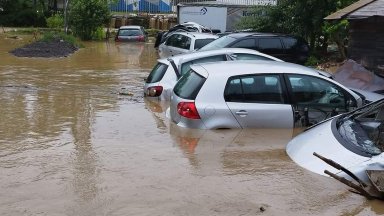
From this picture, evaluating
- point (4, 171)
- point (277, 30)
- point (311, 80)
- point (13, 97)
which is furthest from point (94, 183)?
point (277, 30)

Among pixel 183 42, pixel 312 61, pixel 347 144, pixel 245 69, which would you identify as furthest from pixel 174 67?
pixel 312 61

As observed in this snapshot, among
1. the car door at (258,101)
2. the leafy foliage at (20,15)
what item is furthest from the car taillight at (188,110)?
the leafy foliage at (20,15)

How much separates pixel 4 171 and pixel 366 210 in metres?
4.12

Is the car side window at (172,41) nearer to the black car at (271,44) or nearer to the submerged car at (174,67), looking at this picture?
the black car at (271,44)

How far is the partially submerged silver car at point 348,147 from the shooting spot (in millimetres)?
5617

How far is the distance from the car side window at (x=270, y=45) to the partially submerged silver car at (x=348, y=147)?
997 centimetres

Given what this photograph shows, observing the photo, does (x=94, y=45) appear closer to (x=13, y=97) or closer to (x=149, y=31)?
(x=149, y=31)

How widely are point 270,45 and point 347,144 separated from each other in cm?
1152

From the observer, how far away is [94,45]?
33906 mm

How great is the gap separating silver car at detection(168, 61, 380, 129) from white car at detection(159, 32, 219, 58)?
369 inches

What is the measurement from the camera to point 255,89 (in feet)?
28.0

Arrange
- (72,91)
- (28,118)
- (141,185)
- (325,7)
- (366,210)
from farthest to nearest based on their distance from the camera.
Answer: (325,7) < (72,91) < (28,118) < (141,185) < (366,210)

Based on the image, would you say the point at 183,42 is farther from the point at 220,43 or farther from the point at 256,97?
the point at 256,97

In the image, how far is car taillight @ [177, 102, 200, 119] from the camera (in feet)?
27.3
